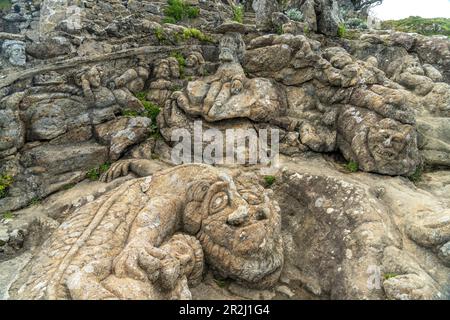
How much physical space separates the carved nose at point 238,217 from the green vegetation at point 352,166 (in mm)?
4173

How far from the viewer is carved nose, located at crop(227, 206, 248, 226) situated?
6367 millimetres

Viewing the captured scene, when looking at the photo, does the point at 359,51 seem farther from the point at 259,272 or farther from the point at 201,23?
the point at 259,272

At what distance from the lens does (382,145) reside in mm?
9070

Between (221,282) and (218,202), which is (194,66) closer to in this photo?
(218,202)

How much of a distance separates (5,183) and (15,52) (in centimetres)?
412

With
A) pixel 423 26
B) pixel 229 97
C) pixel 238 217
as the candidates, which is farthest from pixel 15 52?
pixel 423 26

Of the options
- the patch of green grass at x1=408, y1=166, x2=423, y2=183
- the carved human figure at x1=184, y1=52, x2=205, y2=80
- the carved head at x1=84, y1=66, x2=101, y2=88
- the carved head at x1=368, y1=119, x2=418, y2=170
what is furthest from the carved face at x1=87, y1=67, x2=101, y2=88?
the patch of green grass at x1=408, y1=166, x2=423, y2=183

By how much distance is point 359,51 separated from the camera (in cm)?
1460

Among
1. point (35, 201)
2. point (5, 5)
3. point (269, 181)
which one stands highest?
point (5, 5)

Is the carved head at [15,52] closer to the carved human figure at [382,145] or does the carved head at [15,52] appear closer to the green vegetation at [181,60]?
the green vegetation at [181,60]

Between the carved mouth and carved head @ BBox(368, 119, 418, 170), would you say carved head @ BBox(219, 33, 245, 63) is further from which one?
the carved mouth

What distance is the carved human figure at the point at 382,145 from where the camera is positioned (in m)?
9.01

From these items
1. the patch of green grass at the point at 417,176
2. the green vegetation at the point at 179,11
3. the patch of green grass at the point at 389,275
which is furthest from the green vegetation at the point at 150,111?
the patch of green grass at the point at 417,176

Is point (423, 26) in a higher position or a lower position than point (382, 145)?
higher
